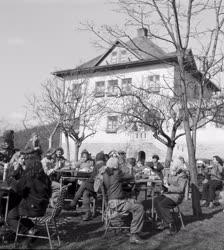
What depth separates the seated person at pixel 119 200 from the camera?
22.2 ft

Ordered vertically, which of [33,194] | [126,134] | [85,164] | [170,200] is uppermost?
[126,134]

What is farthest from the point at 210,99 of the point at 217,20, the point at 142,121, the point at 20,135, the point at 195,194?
the point at 20,135

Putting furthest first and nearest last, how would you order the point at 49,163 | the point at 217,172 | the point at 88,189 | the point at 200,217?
1. the point at 217,172
2. the point at 49,163
3. the point at 200,217
4. the point at 88,189

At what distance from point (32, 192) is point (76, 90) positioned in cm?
2014

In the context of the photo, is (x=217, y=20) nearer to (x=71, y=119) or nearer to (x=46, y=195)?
(x=46, y=195)

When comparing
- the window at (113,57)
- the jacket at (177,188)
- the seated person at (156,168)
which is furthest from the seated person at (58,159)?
the window at (113,57)

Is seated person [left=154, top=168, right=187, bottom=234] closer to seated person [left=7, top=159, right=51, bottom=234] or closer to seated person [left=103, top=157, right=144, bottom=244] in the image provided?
seated person [left=103, top=157, right=144, bottom=244]

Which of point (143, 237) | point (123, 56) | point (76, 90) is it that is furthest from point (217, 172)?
point (123, 56)

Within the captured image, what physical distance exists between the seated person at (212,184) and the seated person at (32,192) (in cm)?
690

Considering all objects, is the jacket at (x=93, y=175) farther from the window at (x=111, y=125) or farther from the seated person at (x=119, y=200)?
the window at (x=111, y=125)

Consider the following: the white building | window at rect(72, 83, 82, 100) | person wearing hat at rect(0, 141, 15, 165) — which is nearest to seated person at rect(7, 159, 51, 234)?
person wearing hat at rect(0, 141, 15, 165)

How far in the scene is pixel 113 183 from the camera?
23.1 ft

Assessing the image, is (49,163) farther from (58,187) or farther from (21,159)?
(21,159)

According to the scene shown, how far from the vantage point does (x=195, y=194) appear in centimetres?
966
